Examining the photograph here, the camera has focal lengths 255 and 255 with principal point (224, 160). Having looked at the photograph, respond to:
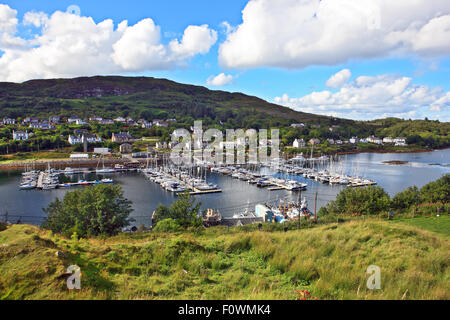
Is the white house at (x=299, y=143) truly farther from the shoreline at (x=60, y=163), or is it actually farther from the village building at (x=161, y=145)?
the shoreline at (x=60, y=163)

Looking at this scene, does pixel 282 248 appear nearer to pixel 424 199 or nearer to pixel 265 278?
pixel 265 278

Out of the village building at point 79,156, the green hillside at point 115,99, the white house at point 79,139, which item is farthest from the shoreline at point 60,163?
the green hillside at point 115,99

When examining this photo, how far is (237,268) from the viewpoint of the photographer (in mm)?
4684

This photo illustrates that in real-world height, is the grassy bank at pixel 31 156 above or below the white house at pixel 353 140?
below

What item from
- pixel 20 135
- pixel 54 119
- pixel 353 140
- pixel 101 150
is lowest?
pixel 101 150

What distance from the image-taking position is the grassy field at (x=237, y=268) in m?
3.44

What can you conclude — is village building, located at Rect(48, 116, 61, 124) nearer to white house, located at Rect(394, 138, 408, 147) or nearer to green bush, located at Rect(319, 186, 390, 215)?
green bush, located at Rect(319, 186, 390, 215)

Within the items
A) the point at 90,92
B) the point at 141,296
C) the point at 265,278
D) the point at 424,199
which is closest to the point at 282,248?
the point at 265,278

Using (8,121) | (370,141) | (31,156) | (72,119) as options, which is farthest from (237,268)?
(370,141)

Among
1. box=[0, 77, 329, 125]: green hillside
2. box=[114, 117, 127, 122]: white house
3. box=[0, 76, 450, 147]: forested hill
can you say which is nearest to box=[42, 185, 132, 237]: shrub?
box=[0, 76, 450, 147]: forested hill

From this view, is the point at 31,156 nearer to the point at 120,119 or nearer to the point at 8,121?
the point at 8,121

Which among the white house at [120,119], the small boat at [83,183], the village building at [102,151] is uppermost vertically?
the white house at [120,119]
